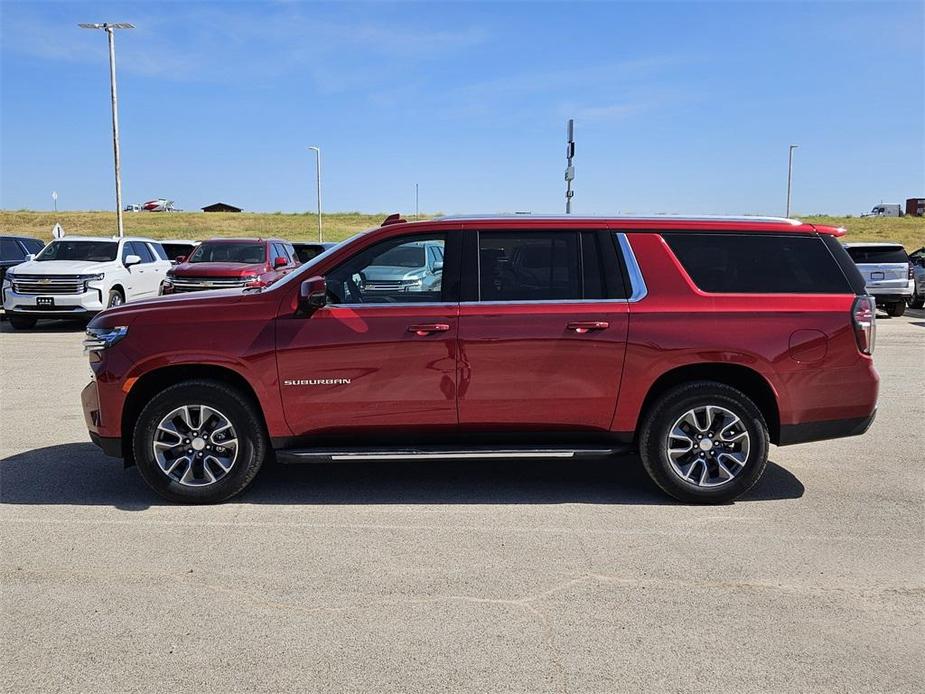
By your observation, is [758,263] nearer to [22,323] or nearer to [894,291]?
[22,323]

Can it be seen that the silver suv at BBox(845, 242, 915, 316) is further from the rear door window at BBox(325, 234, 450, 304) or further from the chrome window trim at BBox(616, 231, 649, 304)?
the rear door window at BBox(325, 234, 450, 304)

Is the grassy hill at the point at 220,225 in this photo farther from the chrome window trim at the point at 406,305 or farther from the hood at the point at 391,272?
the chrome window trim at the point at 406,305

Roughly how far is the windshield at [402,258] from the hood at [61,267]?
40.6 feet

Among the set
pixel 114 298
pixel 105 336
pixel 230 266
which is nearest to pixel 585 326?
pixel 105 336

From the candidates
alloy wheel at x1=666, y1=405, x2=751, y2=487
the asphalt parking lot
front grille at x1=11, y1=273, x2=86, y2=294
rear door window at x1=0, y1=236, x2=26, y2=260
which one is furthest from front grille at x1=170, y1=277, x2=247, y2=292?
alloy wheel at x1=666, y1=405, x2=751, y2=487

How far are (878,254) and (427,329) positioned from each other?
17340mm

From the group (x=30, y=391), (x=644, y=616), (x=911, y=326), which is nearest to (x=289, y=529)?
(x=644, y=616)

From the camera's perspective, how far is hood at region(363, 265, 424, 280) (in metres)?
5.20

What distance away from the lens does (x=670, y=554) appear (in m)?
4.39

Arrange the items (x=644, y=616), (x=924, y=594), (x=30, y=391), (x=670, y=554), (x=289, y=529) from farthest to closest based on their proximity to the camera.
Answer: (x=30, y=391)
(x=289, y=529)
(x=670, y=554)
(x=924, y=594)
(x=644, y=616)

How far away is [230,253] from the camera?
17.2m

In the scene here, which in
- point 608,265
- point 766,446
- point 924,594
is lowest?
point 924,594

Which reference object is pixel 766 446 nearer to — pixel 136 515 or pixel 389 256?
pixel 389 256

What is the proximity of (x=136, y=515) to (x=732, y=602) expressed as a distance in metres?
3.55
